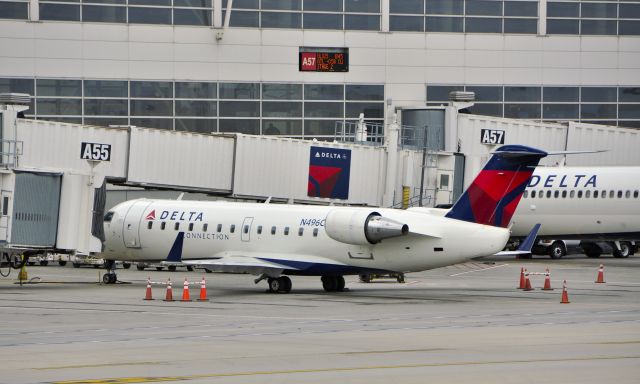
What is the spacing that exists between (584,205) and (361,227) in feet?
73.4

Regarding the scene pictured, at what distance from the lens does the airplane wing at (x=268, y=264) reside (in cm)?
3859

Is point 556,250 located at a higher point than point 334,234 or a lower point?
lower

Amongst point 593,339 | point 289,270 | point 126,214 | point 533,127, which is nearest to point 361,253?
point 289,270

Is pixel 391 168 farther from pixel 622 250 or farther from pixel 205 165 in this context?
pixel 622 250

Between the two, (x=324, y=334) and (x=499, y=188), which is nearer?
(x=324, y=334)

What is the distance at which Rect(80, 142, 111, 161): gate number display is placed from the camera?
47156 mm

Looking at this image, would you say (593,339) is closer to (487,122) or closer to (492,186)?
(492,186)

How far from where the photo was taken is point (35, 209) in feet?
132

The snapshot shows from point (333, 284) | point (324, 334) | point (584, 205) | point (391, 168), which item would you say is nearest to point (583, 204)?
point (584, 205)

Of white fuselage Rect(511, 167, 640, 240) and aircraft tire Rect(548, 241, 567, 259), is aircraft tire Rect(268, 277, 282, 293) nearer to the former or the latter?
white fuselage Rect(511, 167, 640, 240)

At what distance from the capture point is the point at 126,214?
43781mm

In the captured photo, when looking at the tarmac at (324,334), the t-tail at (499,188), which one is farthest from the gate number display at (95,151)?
the t-tail at (499,188)

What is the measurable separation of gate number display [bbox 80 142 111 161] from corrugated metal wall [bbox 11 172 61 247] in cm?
630

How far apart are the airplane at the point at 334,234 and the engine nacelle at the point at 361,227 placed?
30 millimetres
